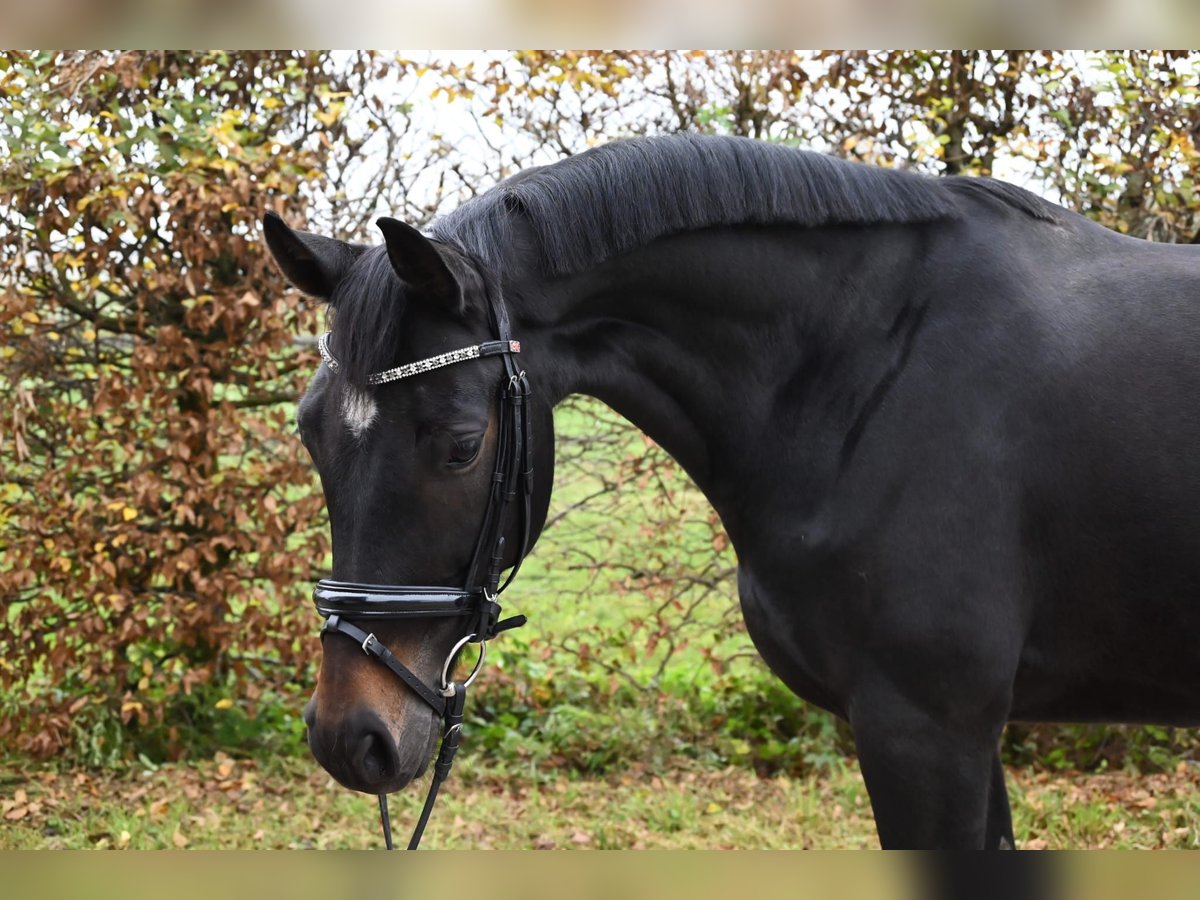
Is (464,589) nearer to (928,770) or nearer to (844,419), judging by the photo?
(844,419)

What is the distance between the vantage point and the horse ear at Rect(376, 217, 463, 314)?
204 cm

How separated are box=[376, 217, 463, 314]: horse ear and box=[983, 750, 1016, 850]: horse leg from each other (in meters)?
1.66

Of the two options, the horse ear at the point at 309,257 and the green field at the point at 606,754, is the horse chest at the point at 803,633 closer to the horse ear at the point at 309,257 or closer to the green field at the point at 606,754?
the horse ear at the point at 309,257

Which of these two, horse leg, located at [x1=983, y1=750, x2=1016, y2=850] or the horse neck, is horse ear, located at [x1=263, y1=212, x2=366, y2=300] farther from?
horse leg, located at [x1=983, y1=750, x2=1016, y2=850]

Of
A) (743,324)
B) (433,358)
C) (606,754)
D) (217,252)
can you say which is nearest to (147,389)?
(217,252)

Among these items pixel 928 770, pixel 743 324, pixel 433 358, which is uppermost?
pixel 743 324

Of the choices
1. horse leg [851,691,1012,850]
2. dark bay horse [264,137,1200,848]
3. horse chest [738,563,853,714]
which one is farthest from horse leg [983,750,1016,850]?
horse chest [738,563,853,714]

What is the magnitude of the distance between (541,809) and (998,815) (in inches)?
109

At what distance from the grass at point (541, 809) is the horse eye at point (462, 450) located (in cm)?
297

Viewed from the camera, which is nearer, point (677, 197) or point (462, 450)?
point (462, 450)

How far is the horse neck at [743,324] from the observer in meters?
2.43

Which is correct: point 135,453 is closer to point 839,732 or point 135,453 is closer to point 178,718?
point 178,718

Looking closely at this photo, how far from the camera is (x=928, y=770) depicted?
2219 millimetres

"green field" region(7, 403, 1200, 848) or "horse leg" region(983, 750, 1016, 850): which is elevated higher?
"horse leg" region(983, 750, 1016, 850)
